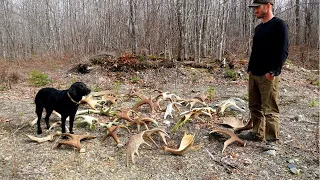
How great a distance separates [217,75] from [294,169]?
762cm

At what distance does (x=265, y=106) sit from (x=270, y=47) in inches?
33.7

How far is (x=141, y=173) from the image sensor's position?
339 centimetres

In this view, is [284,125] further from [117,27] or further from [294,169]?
[117,27]

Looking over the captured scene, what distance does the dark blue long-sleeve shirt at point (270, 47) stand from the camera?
3625 mm

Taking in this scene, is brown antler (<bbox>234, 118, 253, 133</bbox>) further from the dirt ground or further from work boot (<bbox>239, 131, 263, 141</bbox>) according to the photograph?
the dirt ground

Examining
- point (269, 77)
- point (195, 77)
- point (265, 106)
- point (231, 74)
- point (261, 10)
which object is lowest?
point (195, 77)

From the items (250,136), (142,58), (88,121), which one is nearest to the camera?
(250,136)

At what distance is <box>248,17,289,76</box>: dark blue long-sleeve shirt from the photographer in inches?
143

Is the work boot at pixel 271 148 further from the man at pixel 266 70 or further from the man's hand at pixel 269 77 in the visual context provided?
the man's hand at pixel 269 77

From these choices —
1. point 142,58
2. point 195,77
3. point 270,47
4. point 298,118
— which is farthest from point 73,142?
point 142,58

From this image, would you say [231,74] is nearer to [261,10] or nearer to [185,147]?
[261,10]

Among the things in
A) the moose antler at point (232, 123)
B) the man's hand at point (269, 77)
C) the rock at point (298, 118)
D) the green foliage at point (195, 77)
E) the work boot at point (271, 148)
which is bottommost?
the work boot at point (271, 148)

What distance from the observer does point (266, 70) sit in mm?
3840

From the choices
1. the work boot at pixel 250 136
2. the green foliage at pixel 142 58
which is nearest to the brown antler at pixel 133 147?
the work boot at pixel 250 136
